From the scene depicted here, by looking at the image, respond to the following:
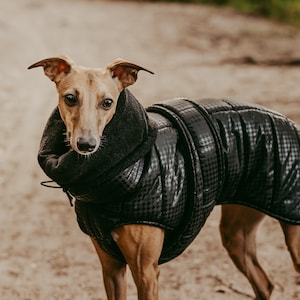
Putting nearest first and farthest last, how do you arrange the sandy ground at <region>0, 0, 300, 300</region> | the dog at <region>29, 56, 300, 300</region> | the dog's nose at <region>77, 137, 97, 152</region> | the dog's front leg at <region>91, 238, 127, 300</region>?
the dog's nose at <region>77, 137, 97, 152</region> < the dog at <region>29, 56, 300, 300</region> < the dog's front leg at <region>91, 238, 127, 300</region> < the sandy ground at <region>0, 0, 300, 300</region>

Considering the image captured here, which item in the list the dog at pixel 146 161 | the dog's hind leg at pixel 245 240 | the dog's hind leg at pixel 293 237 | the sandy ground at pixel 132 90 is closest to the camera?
the dog at pixel 146 161

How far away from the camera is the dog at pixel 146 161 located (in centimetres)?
280

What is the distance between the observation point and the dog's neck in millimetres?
2807

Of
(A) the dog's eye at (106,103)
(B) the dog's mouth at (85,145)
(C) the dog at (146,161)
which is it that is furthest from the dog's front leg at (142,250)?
(A) the dog's eye at (106,103)

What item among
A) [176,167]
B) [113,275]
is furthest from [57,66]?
[113,275]

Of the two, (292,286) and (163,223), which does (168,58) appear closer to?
(292,286)

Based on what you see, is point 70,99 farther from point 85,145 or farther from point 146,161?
point 146,161

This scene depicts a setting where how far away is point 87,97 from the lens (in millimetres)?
2764

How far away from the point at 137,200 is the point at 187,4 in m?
14.2

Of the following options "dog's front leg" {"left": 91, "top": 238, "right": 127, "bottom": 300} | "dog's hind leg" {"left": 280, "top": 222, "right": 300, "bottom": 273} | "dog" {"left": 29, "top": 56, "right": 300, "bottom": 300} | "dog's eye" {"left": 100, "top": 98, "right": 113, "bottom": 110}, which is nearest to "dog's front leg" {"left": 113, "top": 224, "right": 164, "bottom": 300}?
"dog" {"left": 29, "top": 56, "right": 300, "bottom": 300}

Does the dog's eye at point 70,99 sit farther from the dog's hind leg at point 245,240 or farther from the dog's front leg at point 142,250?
the dog's hind leg at point 245,240

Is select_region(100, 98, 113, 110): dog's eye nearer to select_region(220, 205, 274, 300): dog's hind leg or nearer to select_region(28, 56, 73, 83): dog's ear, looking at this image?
select_region(28, 56, 73, 83): dog's ear

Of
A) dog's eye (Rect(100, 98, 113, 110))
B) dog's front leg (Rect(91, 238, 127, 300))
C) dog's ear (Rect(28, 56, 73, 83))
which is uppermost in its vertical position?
dog's ear (Rect(28, 56, 73, 83))

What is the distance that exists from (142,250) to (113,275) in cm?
35
